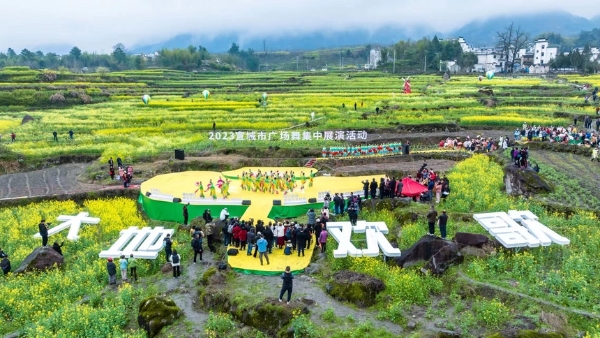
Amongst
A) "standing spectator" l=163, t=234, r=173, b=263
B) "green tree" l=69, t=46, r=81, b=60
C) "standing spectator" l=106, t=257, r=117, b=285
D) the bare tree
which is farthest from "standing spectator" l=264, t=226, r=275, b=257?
"green tree" l=69, t=46, r=81, b=60

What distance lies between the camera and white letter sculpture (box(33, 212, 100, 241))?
70.5 ft

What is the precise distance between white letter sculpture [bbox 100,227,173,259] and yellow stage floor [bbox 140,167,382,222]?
4154 millimetres

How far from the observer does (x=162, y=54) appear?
140250 mm

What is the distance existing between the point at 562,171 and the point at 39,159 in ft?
125

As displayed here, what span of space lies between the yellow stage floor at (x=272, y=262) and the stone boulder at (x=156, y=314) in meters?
3.18

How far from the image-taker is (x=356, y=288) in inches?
570

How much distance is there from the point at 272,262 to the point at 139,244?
624cm

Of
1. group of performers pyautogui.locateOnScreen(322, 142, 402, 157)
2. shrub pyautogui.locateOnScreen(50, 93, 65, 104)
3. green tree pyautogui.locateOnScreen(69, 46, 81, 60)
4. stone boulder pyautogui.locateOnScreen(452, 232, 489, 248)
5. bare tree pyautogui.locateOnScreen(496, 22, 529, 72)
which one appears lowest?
stone boulder pyautogui.locateOnScreen(452, 232, 489, 248)

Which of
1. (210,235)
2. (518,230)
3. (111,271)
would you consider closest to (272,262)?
(210,235)

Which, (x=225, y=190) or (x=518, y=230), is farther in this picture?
(x=225, y=190)

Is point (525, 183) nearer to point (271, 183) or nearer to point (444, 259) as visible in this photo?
point (444, 259)

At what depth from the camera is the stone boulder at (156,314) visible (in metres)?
13.5

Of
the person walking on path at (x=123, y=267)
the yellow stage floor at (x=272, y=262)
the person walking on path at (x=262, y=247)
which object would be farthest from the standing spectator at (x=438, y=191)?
the person walking on path at (x=123, y=267)

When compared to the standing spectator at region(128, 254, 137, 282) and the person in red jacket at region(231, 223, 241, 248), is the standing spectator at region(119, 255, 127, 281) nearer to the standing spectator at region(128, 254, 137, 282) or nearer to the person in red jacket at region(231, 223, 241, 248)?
the standing spectator at region(128, 254, 137, 282)
